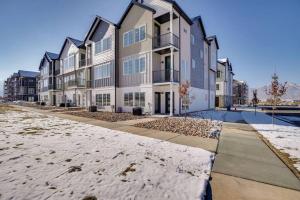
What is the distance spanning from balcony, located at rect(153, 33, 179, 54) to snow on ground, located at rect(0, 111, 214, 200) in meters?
13.1

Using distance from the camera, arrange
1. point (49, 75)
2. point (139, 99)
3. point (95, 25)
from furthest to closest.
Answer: point (49, 75) < point (95, 25) < point (139, 99)

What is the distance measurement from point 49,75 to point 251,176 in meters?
47.1

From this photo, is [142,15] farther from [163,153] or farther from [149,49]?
[163,153]

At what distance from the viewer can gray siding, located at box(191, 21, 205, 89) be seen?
23.6m

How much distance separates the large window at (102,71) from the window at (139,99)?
547 centimetres

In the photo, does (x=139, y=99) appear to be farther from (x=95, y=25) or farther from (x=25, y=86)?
(x=25, y=86)

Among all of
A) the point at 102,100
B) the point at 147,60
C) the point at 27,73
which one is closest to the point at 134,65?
the point at 147,60

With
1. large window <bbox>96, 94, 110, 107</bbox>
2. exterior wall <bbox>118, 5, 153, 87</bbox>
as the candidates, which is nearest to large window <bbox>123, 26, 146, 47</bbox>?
exterior wall <bbox>118, 5, 153, 87</bbox>

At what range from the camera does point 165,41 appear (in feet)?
61.5

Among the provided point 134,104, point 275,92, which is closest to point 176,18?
point 134,104

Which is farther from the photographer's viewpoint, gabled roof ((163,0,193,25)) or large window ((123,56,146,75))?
large window ((123,56,146,75))

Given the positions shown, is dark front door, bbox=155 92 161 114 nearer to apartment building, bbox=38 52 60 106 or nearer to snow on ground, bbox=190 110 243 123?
snow on ground, bbox=190 110 243 123

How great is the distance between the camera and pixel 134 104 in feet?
67.2

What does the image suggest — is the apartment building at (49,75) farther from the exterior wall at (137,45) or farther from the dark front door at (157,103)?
the dark front door at (157,103)
